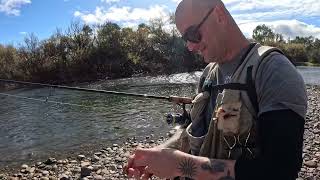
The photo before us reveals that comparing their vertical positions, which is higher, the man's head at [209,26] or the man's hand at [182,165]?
the man's head at [209,26]

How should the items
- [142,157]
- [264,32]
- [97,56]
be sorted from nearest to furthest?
1. [142,157]
2. [97,56]
3. [264,32]

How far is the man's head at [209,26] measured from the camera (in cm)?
232

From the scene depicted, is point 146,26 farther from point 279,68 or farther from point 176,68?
point 279,68

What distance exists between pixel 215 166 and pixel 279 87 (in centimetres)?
52

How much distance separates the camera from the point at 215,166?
6.86 feet

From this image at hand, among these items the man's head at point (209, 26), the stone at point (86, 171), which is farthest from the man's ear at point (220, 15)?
the stone at point (86, 171)

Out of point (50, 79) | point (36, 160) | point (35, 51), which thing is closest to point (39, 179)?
point (36, 160)

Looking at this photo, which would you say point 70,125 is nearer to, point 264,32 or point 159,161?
point 159,161

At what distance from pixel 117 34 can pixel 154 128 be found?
44126 millimetres

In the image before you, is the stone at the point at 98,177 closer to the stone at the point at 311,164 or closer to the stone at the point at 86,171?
the stone at the point at 86,171

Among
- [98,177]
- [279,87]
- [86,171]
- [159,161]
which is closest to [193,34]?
[279,87]

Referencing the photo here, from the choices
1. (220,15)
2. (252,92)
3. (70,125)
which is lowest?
(70,125)

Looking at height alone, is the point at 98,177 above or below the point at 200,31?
below

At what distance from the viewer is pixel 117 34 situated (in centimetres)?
5906
